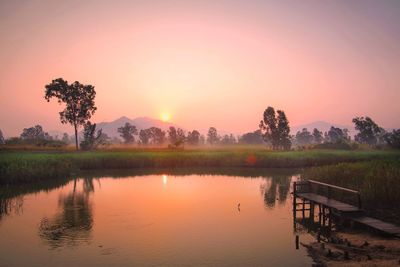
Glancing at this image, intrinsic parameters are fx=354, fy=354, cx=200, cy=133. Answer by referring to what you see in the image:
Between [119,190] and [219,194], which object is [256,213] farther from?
[119,190]

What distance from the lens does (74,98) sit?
290 ft

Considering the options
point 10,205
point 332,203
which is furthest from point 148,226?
point 10,205

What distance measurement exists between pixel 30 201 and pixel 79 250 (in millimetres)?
15383

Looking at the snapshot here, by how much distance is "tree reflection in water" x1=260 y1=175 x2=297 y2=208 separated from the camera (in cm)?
3173

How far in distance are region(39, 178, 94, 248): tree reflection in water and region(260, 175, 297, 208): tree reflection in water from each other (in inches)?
572

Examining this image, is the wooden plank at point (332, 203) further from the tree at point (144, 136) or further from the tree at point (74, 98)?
the tree at point (144, 136)

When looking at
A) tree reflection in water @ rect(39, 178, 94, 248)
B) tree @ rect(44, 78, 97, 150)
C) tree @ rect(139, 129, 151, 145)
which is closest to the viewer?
tree reflection in water @ rect(39, 178, 94, 248)

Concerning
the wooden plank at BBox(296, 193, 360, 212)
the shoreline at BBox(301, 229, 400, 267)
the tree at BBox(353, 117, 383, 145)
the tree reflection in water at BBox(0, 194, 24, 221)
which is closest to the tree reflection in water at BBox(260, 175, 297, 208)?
the wooden plank at BBox(296, 193, 360, 212)

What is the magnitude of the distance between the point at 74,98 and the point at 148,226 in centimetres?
7304

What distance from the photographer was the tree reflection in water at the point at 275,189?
31.7m

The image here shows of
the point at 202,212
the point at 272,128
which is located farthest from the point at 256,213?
the point at 272,128

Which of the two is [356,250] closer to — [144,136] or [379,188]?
[379,188]

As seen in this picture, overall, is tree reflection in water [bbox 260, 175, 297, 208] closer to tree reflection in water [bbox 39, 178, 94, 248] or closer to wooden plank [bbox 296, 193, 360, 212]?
wooden plank [bbox 296, 193, 360, 212]

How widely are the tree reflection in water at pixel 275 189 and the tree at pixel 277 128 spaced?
68.7 m
